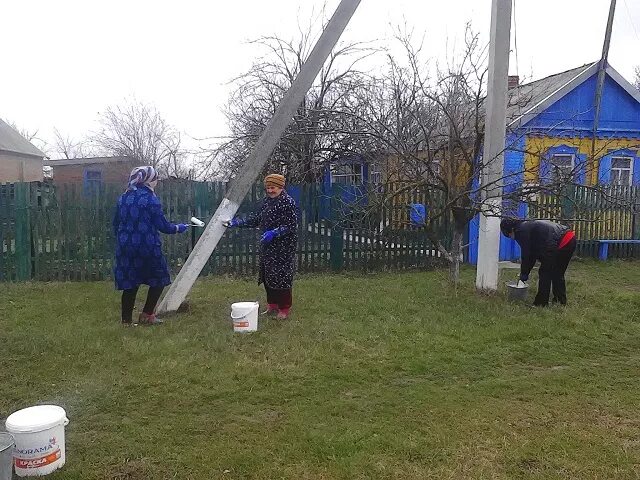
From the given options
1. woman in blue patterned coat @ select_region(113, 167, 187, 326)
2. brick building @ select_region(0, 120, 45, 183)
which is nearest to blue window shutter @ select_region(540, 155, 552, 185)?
woman in blue patterned coat @ select_region(113, 167, 187, 326)

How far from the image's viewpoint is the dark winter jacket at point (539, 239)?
6949 millimetres

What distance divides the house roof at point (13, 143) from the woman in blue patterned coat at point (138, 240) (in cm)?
3027

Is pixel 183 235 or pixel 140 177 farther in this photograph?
pixel 183 235

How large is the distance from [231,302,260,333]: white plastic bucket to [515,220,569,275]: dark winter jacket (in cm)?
364

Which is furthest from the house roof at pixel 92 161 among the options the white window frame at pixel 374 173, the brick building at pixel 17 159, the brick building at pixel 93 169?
the white window frame at pixel 374 173

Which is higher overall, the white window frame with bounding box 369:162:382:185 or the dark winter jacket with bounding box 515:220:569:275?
the white window frame with bounding box 369:162:382:185

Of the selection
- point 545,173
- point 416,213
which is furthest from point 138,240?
point 545,173

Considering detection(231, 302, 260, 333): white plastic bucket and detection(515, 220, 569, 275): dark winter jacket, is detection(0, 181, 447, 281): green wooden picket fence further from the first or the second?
detection(231, 302, 260, 333): white plastic bucket

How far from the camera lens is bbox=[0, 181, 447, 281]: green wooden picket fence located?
872 cm

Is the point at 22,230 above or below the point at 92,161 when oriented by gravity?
below

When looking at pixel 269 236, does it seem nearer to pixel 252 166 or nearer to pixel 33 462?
pixel 252 166

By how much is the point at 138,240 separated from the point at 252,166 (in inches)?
63.0

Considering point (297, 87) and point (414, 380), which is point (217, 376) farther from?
point (297, 87)

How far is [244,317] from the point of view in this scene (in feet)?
18.8
